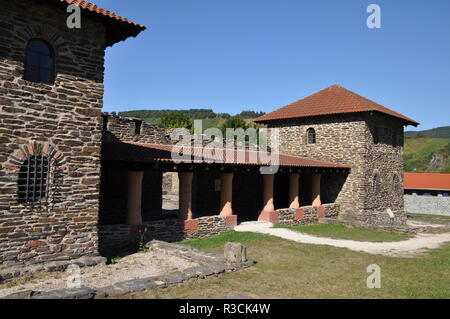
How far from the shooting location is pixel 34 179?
7777 mm

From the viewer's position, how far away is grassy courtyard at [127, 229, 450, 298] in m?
6.59

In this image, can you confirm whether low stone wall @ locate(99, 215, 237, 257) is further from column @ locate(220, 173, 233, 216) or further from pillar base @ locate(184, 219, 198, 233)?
column @ locate(220, 173, 233, 216)

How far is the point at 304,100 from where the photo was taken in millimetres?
22578

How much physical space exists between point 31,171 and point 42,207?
84 cm

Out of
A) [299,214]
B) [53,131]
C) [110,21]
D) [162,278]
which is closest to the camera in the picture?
[162,278]

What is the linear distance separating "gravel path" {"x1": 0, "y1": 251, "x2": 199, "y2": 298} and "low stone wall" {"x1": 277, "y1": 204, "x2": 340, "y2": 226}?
7484mm

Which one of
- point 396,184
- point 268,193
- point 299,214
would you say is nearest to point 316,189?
point 299,214

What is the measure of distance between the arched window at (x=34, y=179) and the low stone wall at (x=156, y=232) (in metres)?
2.37

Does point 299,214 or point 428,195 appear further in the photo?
point 428,195

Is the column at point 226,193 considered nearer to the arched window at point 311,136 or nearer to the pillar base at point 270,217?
the pillar base at point 270,217

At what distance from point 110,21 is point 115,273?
239 inches

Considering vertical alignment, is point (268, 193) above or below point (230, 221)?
above

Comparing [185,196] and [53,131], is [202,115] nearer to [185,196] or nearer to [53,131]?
[185,196]

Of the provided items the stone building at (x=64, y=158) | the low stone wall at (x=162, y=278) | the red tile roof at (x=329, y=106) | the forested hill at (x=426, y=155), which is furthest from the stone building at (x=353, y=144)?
the forested hill at (x=426, y=155)
